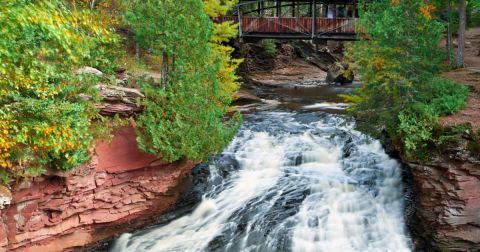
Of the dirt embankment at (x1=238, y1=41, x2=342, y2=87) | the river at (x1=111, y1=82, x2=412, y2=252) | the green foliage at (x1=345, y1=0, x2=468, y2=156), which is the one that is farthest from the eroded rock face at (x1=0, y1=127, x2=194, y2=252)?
the dirt embankment at (x1=238, y1=41, x2=342, y2=87)

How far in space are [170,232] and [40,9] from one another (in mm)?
7394

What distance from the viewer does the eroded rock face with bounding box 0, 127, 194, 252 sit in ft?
27.9

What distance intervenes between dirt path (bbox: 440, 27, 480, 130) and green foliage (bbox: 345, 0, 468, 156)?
31 cm

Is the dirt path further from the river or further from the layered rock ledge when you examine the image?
the river

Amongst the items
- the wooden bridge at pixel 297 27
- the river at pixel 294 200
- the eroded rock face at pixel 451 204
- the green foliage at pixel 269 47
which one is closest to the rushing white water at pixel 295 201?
the river at pixel 294 200

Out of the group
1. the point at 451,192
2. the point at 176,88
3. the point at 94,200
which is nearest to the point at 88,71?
the point at 176,88

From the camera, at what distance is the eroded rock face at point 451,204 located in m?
9.23

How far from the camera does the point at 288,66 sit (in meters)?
39.6

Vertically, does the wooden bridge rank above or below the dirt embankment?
above

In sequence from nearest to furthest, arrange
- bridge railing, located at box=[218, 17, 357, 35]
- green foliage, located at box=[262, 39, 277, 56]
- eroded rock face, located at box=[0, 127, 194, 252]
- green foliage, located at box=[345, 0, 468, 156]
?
eroded rock face, located at box=[0, 127, 194, 252], green foliage, located at box=[345, 0, 468, 156], bridge railing, located at box=[218, 17, 357, 35], green foliage, located at box=[262, 39, 277, 56]

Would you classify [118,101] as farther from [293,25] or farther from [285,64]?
[285,64]

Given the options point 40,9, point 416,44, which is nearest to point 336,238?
point 416,44

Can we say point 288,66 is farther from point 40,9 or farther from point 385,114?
point 40,9

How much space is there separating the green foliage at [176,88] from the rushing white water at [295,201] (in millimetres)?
2163
